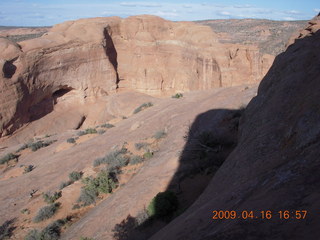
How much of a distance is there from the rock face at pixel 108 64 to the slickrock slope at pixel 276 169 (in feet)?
61.9

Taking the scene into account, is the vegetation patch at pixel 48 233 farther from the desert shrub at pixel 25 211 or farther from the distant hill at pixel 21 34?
the distant hill at pixel 21 34

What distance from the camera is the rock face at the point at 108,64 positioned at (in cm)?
2059

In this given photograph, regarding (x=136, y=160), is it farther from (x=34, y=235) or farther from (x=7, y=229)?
Result: (x=7, y=229)

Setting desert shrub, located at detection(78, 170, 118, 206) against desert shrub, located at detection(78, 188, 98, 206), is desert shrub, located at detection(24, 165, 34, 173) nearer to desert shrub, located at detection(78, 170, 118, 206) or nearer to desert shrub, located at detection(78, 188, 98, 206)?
desert shrub, located at detection(78, 170, 118, 206)

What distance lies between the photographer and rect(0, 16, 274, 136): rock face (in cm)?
2059

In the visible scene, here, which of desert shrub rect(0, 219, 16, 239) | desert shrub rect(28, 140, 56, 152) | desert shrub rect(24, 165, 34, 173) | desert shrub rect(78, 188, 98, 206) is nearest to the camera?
desert shrub rect(0, 219, 16, 239)

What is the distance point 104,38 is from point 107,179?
2121 centimetres

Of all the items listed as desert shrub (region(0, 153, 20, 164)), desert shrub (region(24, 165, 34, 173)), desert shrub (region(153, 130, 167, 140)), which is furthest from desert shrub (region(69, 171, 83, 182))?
desert shrub (region(0, 153, 20, 164))

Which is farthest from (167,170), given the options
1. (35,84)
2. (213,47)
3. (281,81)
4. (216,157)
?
→ (213,47)

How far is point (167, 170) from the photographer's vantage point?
7273mm

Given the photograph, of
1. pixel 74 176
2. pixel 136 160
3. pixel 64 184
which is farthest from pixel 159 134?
pixel 64 184

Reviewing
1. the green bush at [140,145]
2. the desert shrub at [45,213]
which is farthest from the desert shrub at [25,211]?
the green bush at [140,145]
